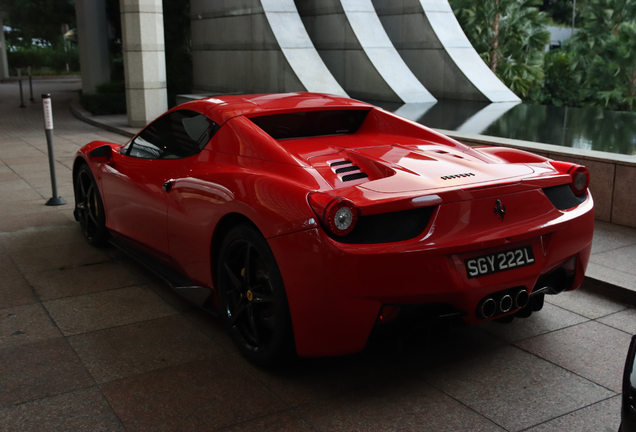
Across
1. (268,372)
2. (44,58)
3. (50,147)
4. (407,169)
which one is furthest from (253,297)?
(44,58)

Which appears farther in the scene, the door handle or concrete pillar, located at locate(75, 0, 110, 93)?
concrete pillar, located at locate(75, 0, 110, 93)

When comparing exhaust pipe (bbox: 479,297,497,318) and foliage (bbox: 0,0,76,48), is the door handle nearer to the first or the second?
exhaust pipe (bbox: 479,297,497,318)

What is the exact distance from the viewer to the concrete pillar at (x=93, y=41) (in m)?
20.8

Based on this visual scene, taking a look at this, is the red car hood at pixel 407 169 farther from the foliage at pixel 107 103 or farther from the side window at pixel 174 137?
the foliage at pixel 107 103

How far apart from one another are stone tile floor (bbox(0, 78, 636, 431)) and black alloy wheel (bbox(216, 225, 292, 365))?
158 mm

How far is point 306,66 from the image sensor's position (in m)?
16.4

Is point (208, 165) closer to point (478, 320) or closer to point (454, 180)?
point (454, 180)

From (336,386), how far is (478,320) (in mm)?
817

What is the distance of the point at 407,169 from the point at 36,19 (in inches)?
2007

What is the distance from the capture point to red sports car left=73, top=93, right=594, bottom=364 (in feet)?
9.50

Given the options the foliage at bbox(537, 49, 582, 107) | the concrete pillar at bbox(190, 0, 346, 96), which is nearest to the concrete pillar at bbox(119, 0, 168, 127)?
the concrete pillar at bbox(190, 0, 346, 96)

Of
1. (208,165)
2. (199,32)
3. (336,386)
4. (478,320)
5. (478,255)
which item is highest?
(199,32)

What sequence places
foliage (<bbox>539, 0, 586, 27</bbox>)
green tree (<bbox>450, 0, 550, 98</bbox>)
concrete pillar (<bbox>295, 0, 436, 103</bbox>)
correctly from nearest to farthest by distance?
concrete pillar (<bbox>295, 0, 436, 103</bbox>) < green tree (<bbox>450, 0, 550, 98</bbox>) < foliage (<bbox>539, 0, 586, 27</bbox>)

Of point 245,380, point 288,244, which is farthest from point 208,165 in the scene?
point 245,380
